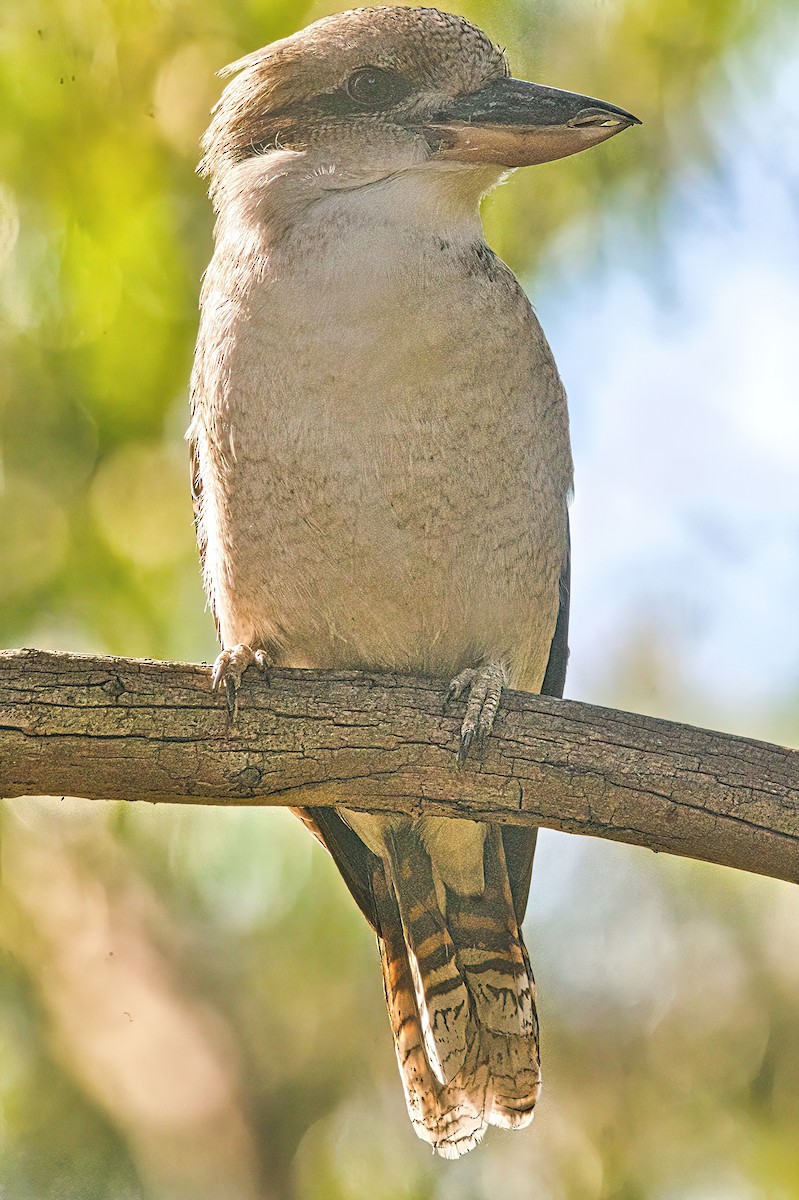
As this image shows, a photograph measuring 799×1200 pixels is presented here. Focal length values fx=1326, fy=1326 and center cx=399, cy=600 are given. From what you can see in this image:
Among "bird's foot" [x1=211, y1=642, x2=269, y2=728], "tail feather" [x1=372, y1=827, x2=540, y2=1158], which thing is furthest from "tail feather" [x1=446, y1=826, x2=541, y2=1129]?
"bird's foot" [x1=211, y1=642, x2=269, y2=728]

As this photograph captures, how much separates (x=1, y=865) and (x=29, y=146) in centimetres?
241

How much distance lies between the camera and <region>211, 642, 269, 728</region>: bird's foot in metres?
2.71

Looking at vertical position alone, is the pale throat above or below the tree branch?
above

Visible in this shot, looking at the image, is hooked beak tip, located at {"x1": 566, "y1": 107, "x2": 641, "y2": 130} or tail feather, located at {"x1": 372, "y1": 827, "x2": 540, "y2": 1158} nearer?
hooked beak tip, located at {"x1": 566, "y1": 107, "x2": 641, "y2": 130}

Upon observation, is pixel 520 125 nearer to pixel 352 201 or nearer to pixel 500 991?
pixel 352 201

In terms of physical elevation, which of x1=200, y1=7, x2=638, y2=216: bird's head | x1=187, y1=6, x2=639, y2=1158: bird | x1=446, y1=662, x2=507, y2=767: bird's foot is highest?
x1=200, y1=7, x2=638, y2=216: bird's head

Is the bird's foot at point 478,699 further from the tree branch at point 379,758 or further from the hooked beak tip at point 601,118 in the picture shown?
the hooked beak tip at point 601,118

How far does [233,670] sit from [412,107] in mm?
1356

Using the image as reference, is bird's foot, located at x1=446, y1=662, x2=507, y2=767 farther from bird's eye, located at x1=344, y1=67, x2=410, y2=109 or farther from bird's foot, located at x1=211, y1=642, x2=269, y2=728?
bird's eye, located at x1=344, y1=67, x2=410, y2=109

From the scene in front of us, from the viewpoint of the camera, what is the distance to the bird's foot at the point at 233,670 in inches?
107

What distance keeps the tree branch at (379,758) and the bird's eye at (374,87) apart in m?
1.34

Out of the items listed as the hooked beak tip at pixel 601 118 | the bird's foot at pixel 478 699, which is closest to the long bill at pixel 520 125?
the hooked beak tip at pixel 601 118

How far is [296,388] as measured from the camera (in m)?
2.94

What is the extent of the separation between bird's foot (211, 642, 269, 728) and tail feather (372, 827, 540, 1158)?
2.57 feet
